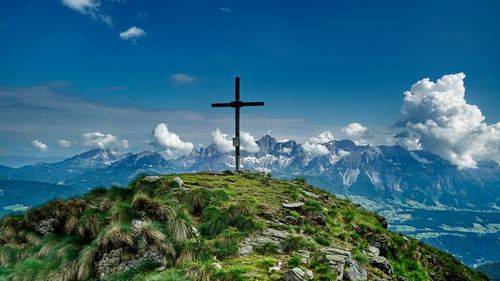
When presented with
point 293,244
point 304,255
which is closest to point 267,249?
point 293,244

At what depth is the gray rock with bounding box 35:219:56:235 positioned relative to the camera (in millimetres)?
17202

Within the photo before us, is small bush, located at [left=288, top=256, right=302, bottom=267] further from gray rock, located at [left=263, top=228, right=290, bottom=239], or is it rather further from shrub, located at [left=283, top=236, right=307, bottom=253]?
gray rock, located at [left=263, top=228, right=290, bottom=239]

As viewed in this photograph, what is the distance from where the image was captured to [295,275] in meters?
10.1

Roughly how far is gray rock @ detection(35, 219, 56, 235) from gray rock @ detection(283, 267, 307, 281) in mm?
13347

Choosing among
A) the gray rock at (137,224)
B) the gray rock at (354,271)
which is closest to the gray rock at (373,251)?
the gray rock at (354,271)

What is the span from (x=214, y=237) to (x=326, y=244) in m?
4.93

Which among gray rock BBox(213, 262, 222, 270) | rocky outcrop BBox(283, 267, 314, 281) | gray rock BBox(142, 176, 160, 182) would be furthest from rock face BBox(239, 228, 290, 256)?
gray rock BBox(142, 176, 160, 182)

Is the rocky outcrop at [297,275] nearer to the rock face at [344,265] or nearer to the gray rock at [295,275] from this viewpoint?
the gray rock at [295,275]

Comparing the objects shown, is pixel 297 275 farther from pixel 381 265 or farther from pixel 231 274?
pixel 381 265

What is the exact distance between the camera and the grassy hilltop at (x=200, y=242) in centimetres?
1120

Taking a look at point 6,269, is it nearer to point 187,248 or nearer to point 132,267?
point 132,267

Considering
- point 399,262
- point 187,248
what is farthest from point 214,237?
point 399,262

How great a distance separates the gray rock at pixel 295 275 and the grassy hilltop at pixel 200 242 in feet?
0.10

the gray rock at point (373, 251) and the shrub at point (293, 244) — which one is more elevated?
the shrub at point (293, 244)
